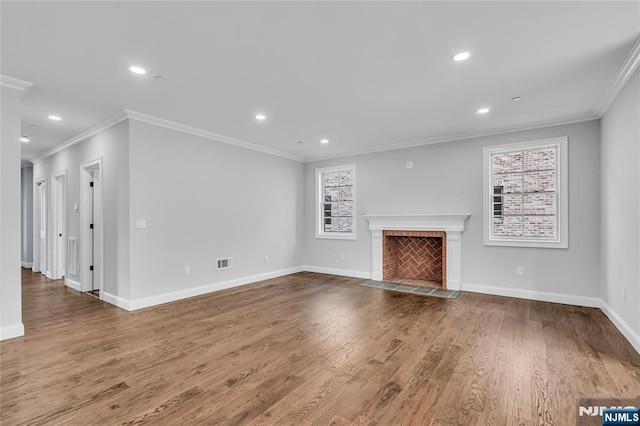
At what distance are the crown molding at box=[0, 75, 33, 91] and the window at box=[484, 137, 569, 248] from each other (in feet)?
20.1

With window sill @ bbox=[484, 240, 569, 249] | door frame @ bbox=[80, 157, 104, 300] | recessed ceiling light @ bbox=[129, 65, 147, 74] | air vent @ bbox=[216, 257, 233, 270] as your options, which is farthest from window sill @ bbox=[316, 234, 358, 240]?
recessed ceiling light @ bbox=[129, 65, 147, 74]

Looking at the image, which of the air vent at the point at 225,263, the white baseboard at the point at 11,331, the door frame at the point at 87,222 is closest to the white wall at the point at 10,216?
the white baseboard at the point at 11,331

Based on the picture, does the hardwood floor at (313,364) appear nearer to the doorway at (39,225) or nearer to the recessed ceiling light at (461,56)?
the recessed ceiling light at (461,56)

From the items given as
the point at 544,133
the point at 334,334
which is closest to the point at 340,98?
the point at 334,334

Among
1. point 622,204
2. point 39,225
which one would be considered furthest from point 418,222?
point 39,225

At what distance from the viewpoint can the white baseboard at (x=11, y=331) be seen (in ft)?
10.3

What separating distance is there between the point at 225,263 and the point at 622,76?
5.67 m

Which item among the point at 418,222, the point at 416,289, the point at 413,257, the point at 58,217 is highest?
the point at 58,217

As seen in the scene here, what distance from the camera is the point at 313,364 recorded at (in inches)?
102

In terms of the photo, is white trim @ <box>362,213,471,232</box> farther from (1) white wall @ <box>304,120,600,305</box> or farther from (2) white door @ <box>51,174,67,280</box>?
(2) white door @ <box>51,174,67,280</box>

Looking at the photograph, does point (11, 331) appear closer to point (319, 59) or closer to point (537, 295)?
point (319, 59)

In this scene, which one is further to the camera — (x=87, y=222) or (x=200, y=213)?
(x=87, y=222)

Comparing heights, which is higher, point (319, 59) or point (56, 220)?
point (319, 59)

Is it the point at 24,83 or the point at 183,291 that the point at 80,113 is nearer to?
the point at 24,83
